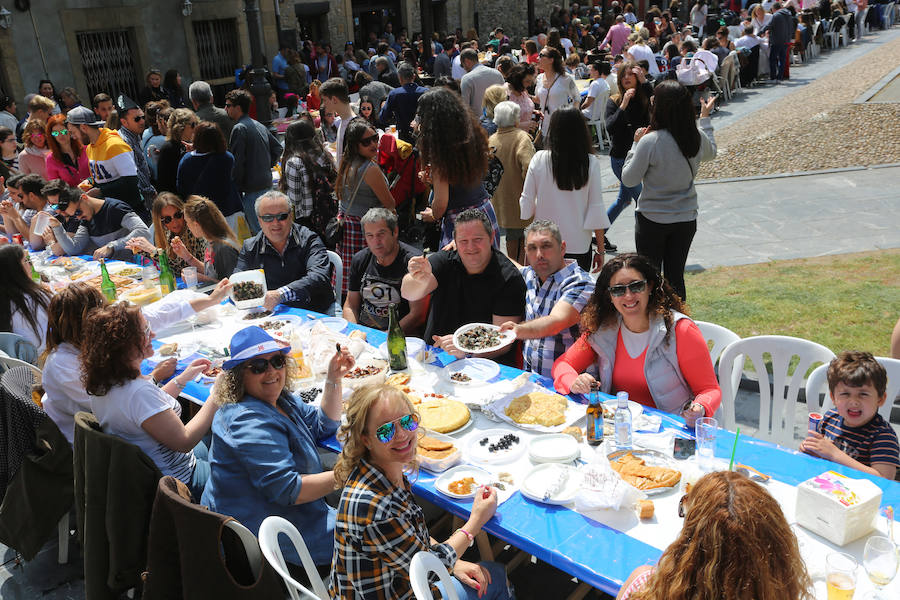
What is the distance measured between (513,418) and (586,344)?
0.62 m

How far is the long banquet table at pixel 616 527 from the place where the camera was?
2346mm

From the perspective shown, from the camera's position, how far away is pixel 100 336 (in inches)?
128

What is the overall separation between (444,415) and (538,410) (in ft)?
1.44

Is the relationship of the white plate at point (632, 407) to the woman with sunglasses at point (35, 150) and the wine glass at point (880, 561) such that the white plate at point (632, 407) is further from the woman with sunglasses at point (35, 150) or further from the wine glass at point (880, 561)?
the woman with sunglasses at point (35, 150)

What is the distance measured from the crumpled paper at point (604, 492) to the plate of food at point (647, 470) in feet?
0.17

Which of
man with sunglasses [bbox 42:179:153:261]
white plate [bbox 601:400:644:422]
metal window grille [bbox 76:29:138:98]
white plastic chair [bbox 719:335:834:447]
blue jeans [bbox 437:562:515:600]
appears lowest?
blue jeans [bbox 437:562:515:600]

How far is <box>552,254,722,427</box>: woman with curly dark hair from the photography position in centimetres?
335

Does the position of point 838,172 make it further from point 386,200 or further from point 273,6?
point 273,6

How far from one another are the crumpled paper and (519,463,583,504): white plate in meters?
0.07

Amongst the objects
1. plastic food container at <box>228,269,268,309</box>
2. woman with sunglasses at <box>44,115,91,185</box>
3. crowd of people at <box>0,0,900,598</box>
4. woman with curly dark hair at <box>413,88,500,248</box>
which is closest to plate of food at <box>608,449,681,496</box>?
crowd of people at <box>0,0,900,598</box>

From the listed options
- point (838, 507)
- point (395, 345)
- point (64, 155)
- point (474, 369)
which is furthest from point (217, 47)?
point (838, 507)

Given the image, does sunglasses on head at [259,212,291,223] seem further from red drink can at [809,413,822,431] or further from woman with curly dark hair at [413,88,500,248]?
red drink can at [809,413,822,431]

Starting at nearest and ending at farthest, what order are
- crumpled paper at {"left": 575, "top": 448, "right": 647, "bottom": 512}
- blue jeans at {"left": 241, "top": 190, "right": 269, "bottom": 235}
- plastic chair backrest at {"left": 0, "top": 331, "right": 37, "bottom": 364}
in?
crumpled paper at {"left": 575, "top": 448, "right": 647, "bottom": 512}, plastic chair backrest at {"left": 0, "top": 331, "right": 37, "bottom": 364}, blue jeans at {"left": 241, "top": 190, "right": 269, "bottom": 235}

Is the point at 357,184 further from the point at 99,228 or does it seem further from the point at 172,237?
the point at 99,228
